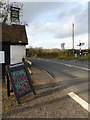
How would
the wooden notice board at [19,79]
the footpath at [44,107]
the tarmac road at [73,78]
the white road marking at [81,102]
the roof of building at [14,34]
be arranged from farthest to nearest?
the roof of building at [14,34]
the tarmac road at [73,78]
the wooden notice board at [19,79]
the white road marking at [81,102]
the footpath at [44,107]

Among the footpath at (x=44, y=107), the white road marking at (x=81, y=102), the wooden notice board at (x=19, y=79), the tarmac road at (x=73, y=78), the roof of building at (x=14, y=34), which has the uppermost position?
the roof of building at (x=14, y=34)

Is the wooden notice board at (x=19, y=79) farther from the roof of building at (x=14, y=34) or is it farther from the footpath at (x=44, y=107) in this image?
the roof of building at (x=14, y=34)

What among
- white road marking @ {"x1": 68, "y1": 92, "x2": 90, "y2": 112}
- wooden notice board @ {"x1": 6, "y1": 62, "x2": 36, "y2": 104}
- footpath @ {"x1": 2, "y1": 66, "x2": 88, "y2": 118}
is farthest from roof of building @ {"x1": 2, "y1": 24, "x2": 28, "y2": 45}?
white road marking @ {"x1": 68, "y1": 92, "x2": 90, "y2": 112}

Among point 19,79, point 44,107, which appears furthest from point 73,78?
point 44,107

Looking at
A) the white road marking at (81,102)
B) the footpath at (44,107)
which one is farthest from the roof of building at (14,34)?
the white road marking at (81,102)

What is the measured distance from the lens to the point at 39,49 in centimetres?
5934

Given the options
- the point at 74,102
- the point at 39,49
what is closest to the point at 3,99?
the point at 74,102

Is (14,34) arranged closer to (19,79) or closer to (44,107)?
(19,79)

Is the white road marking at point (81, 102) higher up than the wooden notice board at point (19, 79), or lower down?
lower down

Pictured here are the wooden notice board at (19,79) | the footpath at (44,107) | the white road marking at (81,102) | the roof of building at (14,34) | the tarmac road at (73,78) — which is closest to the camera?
the footpath at (44,107)

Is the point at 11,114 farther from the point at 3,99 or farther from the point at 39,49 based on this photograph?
the point at 39,49

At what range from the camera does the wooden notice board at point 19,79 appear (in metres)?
4.72

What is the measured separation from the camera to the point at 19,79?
5.01m

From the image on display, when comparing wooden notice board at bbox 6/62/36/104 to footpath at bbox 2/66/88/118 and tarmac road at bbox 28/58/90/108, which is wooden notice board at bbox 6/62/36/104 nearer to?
footpath at bbox 2/66/88/118
